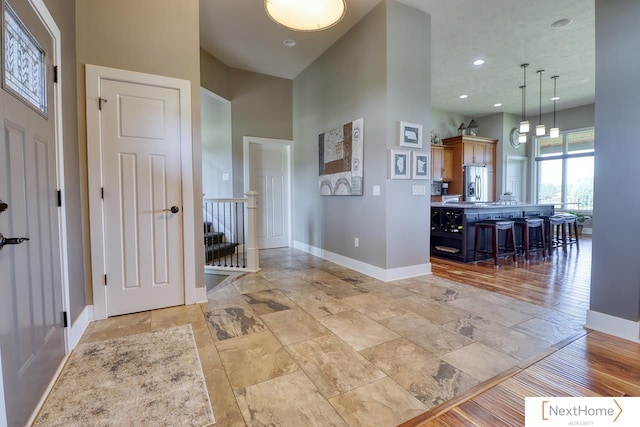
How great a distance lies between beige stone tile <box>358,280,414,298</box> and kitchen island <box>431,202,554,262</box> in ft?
5.93

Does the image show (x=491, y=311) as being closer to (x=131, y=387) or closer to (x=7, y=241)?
(x=131, y=387)

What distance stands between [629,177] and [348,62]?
331 centimetres

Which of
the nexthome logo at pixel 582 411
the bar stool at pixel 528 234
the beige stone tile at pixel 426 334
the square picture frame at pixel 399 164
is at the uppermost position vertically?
the square picture frame at pixel 399 164

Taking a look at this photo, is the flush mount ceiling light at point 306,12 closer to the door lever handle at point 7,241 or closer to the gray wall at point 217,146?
the door lever handle at point 7,241

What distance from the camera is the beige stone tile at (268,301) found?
277cm

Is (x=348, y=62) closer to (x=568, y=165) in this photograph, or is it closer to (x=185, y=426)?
(x=185, y=426)

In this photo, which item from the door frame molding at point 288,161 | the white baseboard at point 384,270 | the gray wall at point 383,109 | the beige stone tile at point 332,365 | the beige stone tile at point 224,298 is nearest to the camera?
the beige stone tile at point 332,365

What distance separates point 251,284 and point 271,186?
2.68 metres

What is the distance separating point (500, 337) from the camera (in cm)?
218

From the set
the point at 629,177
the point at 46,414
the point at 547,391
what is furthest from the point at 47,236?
the point at 629,177

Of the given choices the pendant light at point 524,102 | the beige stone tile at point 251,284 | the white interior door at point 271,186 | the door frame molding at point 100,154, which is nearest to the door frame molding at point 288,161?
the white interior door at point 271,186

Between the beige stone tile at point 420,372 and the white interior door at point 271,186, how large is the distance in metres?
4.04

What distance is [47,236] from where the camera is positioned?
1759 mm

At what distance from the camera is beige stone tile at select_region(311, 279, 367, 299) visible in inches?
125
